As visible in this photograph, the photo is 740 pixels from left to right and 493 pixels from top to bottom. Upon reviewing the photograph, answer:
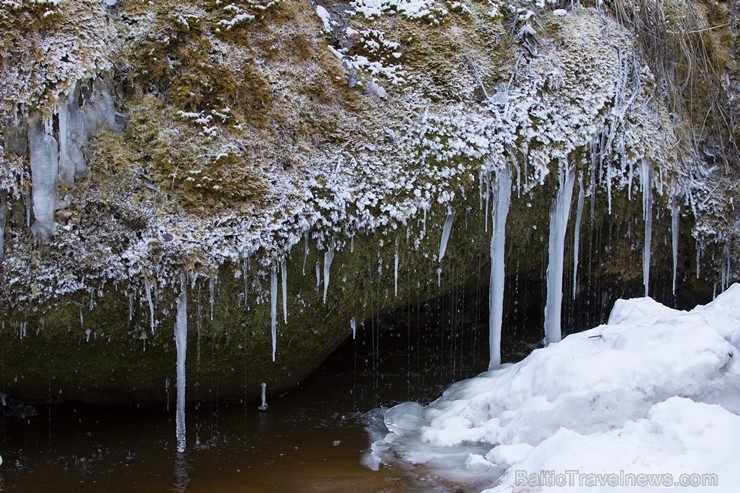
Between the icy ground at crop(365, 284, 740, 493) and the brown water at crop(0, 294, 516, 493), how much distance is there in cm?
35

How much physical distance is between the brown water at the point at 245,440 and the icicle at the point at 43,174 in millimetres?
1809

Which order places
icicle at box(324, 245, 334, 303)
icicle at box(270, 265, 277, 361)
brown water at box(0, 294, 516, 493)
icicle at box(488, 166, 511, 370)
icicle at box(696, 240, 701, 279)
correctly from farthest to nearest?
icicle at box(696, 240, 701, 279) → icicle at box(488, 166, 511, 370) → icicle at box(324, 245, 334, 303) → icicle at box(270, 265, 277, 361) → brown water at box(0, 294, 516, 493)

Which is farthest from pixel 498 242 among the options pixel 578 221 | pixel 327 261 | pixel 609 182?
pixel 327 261

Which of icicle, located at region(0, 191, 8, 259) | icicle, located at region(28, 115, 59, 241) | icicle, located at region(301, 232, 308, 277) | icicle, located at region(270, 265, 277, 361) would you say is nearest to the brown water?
icicle, located at region(270, 265, 277, 361)

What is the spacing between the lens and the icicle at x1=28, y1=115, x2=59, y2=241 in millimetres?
5352

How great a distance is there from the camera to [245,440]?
589cm

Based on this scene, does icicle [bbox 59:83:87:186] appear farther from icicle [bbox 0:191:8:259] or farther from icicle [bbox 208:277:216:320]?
icicle [bbox 208:277:216:320]

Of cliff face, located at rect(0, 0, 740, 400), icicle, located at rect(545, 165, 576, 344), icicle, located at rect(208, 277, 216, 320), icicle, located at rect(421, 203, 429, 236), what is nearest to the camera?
cliff face, located at rect(0, 0, 740, 400)

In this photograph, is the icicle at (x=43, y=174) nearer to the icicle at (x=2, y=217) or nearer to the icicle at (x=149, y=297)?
the icicle at (x=2, y=217)

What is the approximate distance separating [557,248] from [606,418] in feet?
7.31

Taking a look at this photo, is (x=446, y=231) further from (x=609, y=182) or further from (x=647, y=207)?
(x=647, y=207)

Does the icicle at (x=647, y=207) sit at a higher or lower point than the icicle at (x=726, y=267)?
higher

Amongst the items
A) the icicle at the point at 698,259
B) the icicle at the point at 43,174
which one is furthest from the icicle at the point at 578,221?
the icicle at the point at 43,174

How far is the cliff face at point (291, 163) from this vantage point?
17.9ft
